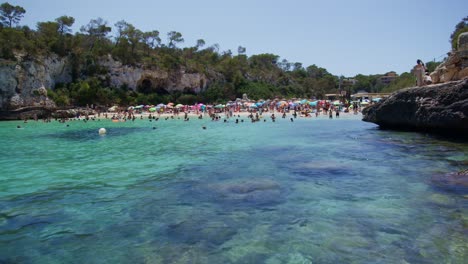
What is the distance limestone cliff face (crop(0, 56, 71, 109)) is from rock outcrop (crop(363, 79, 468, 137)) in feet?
164

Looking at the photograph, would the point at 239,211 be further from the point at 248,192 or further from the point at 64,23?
the point at 64,23

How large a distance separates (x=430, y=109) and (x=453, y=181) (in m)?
A: 8.61

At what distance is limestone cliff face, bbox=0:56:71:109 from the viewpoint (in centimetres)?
4853

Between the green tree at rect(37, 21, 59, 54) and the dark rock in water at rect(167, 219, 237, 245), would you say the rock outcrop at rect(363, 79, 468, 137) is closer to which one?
the dark rock in water at rect(167, 219, 237, 245)

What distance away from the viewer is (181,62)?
75.6 metres

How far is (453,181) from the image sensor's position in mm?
8750

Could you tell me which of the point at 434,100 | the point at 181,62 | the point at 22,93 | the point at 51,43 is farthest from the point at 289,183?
the point at 181,62

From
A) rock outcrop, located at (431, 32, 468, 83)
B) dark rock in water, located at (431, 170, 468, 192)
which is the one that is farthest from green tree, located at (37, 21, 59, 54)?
dark rock in water, located at (431, 170, 468, 192)

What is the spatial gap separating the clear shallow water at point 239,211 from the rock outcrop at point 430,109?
7.52 ft

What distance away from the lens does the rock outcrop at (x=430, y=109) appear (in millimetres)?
14352

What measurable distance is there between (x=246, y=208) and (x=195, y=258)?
2.46 metres

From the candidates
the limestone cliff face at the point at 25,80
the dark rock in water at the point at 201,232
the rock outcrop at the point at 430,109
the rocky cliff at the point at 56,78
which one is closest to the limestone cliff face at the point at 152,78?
the rocky cliff at the point at 56,78

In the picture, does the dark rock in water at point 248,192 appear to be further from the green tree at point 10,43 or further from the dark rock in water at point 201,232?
the green tree at point 10,43

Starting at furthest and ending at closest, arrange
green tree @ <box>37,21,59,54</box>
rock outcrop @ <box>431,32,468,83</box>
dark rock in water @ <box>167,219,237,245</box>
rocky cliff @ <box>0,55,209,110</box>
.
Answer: green tree @ <box>37,21,59,54</box>
rocky cliff @ <box>0,55,209,110</box>
rock outcrop @ <box>431,32,468,83</box>
dark rock in water @ <box>167,219,237,245</box>
